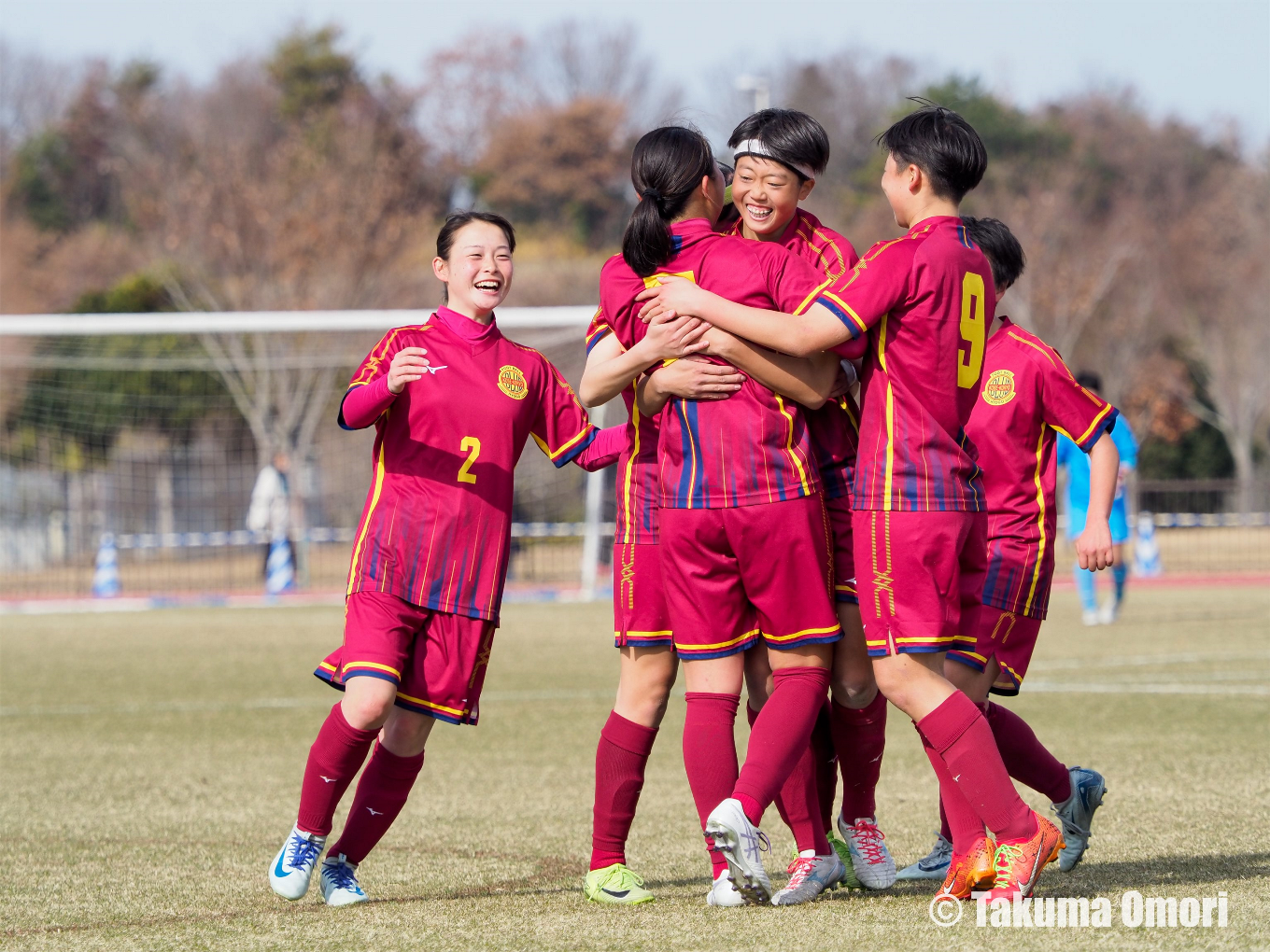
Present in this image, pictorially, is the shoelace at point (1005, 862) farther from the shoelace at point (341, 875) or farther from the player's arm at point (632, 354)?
the shoelace at point (341, 875)

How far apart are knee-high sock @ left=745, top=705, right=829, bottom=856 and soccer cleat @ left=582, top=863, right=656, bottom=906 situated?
0.44 meters

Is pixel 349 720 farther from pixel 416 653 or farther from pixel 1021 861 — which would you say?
pixel 1021 861

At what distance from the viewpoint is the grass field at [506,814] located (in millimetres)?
3668

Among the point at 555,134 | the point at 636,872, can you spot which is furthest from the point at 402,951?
the point at 555,134

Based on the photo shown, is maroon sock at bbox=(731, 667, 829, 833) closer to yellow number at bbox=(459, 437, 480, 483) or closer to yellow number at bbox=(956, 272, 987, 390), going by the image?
yellow number at bbox=(956, 272, 987, 390)

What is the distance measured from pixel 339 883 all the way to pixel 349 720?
475 mm

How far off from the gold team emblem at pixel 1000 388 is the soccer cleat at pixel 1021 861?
132 cm

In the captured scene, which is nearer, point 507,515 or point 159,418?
point 507,515

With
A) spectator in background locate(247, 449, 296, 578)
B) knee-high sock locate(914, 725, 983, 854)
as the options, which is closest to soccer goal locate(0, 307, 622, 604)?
spectator in background locate(247, 449, 296, 578)

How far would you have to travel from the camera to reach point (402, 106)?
42.4m

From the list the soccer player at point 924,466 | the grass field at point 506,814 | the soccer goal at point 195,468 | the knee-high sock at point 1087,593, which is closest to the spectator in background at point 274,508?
the soccer goal at point 195,468

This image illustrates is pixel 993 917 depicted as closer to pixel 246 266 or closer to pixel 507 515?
pixel 507 515

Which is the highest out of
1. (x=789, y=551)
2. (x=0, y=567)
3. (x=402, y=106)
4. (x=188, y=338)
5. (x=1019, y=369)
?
(x=402, y=106)

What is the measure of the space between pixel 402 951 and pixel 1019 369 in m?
2.40
